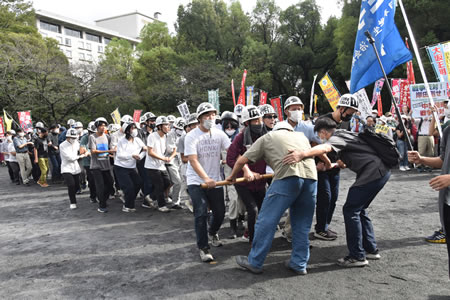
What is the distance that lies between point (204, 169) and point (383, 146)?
2.24 metres

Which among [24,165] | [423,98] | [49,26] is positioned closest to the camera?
[423,98]

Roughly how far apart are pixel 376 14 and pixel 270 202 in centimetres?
268

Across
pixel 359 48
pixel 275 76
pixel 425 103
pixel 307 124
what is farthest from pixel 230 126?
pixel 275 76

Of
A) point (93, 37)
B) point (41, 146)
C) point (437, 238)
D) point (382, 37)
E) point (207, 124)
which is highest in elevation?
point (93, 37)

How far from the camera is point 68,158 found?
808 cm

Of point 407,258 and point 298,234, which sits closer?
point 298,234

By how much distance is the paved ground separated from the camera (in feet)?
11.9

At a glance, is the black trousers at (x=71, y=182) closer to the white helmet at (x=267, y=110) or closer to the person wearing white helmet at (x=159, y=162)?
the person wearing white helmet at (x=159, y=162)

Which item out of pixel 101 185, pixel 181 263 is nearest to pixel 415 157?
pixel 181 263

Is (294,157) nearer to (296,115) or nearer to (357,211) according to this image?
(357,211)

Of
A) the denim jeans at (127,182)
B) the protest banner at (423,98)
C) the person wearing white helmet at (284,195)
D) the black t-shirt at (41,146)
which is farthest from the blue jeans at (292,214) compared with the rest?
the black t-shirt at (41,146)

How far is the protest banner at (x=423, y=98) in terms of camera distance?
34.1 feet

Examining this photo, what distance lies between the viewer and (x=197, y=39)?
3728cm

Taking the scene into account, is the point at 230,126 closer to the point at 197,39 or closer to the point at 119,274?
the point at 119,274
